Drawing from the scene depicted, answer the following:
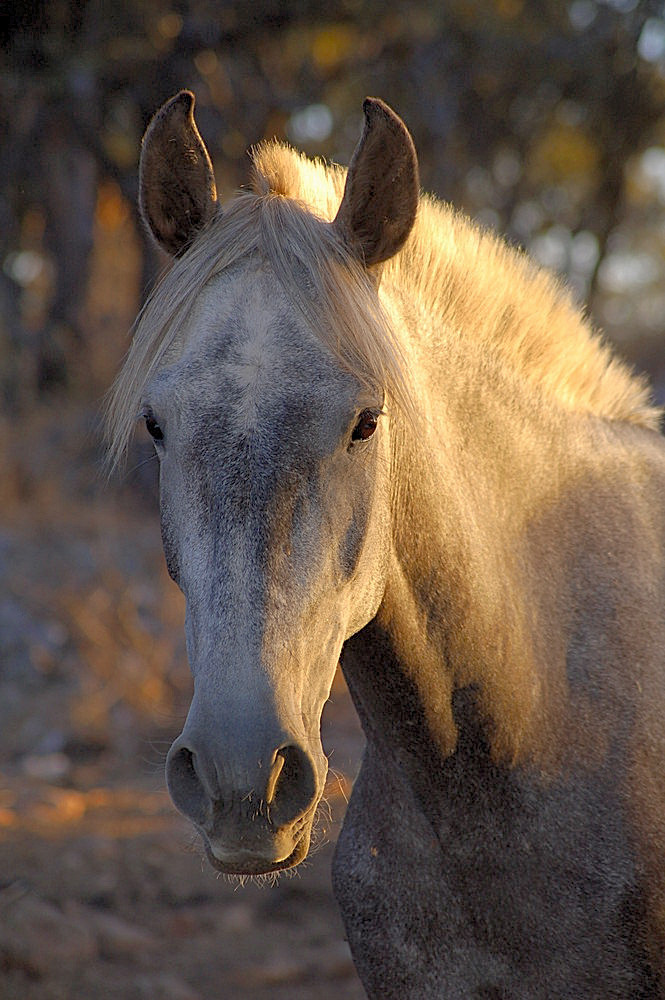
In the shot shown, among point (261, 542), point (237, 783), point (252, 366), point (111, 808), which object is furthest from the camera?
point (111, 808)

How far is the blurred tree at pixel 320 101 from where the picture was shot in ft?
24.7

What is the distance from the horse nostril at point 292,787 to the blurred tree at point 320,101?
3.37 m

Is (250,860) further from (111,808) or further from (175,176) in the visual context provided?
(111,808)

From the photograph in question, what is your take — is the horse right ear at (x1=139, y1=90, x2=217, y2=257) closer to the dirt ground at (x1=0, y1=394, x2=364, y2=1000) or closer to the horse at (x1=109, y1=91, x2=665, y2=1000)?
the horse at (x1=109, y1=91, x2=665, y2=1000)

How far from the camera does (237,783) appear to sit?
1604 millimetres

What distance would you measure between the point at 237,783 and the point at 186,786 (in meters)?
0.14

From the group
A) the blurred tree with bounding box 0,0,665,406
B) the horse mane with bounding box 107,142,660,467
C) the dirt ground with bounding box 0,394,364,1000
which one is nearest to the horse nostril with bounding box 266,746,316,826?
the dirt ground with bounding box 0,394,364,1000

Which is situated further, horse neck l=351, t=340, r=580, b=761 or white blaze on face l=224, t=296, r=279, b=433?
horse neck l=351, t=340, r=580, b=761

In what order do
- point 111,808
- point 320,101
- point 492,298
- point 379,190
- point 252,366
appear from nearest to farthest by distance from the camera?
1. point 252,366
2. point 379,190
3. point 492,298
4. point 111,808
5. point 320,101

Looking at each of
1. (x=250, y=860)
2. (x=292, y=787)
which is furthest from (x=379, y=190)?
(x=250, y=860)

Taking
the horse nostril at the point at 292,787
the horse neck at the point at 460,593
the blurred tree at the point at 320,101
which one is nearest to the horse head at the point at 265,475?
the horse nostril at the point at 292,787

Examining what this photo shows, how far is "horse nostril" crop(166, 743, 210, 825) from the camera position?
5.53 ft

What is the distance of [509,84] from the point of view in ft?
49.8

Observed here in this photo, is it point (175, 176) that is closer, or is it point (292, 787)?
point (292, 787)
